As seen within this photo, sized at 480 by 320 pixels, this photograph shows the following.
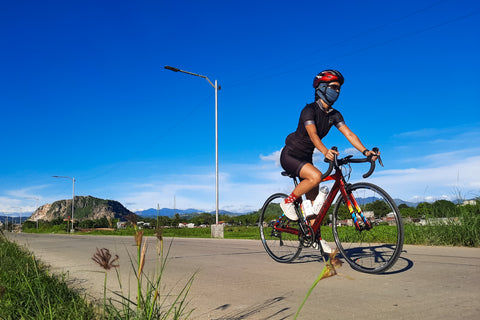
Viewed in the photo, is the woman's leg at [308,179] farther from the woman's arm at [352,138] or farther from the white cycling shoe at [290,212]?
the woman's arm at [352,138]

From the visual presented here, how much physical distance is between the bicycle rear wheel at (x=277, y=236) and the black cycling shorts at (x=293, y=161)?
740 millimetres

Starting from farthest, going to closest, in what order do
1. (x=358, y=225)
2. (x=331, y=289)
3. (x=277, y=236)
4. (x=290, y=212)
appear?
(x=277, y=236) < (x=290, y=212) < (x=358, y=225) < (x=331, y=289)

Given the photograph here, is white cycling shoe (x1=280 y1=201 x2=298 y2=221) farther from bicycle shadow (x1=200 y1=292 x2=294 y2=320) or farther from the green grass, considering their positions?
the green grass

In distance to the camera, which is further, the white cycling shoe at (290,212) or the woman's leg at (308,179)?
the white cycling shoe at (290,212)

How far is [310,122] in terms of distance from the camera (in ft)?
14.5

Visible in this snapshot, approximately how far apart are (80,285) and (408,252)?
4666 millimetres

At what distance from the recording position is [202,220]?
6675 centimetres

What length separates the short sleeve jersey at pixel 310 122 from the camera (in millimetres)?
4496

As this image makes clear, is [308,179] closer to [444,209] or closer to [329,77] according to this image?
[329,77]

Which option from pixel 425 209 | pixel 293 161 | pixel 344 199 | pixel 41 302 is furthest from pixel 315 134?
pixel 425 209

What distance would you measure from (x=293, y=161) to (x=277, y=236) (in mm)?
1481

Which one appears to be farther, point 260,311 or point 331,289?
point 331,289

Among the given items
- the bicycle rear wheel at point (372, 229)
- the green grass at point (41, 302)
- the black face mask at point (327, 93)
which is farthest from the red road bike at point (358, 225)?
the green grass at point (41, 302)

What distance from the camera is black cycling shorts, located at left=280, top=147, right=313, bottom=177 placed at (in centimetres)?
472
